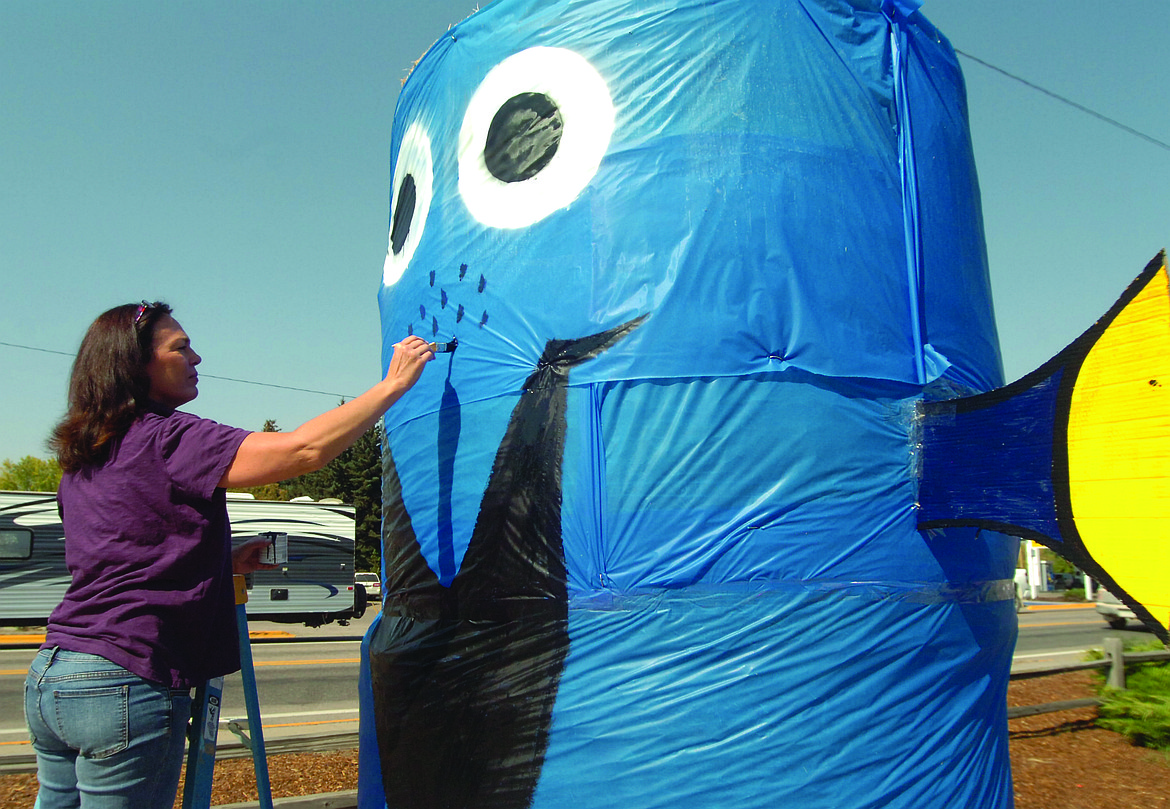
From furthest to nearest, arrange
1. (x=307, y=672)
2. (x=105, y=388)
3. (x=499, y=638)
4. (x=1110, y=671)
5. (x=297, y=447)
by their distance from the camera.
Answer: (x=307, y=672) → (x=1110, y=671) → (x=499, y=638) → (x=105, y=388) → (x=297, y=447)

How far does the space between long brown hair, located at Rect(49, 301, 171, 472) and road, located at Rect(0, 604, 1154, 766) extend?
68.4 inches

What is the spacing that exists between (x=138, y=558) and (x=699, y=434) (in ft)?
→ 5.00

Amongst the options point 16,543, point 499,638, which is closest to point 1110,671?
point 499,638

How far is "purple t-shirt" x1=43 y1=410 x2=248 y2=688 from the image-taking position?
1.97 metres

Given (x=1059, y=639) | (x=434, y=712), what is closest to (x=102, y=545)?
(x=434, y=712)

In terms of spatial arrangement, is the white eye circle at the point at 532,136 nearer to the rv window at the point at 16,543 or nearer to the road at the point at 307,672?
the road at the point at 307,672

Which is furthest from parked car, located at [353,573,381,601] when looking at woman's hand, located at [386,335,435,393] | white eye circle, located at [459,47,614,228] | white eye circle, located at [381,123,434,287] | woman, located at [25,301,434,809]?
woman, located at [25,301,434,809]

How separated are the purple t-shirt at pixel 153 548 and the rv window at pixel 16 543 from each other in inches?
710

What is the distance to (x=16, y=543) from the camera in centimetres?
1705

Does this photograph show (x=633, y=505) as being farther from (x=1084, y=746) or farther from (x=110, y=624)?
(x=1084, y=746)

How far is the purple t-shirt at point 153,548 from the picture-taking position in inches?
77.7

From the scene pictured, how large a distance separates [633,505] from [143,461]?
4.35ft

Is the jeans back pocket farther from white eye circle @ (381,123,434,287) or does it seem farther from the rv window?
the rv window

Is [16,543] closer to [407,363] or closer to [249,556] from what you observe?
[249,556]
